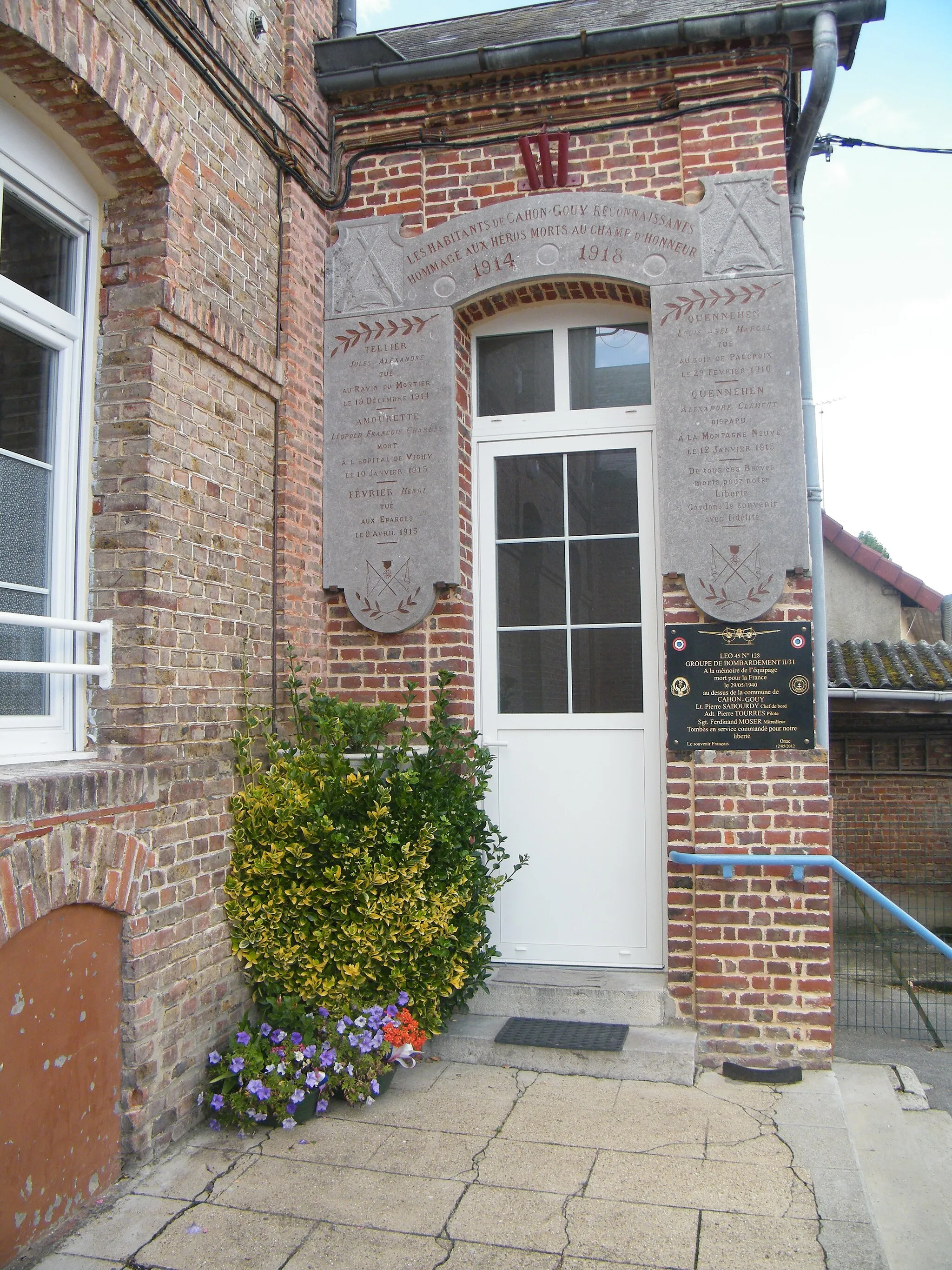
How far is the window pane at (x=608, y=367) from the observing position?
5238 millimetres

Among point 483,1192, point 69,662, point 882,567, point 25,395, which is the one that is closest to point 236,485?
point 25,395

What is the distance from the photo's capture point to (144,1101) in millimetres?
3520

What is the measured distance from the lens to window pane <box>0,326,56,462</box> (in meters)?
3.44

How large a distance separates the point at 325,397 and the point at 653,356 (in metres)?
1.72

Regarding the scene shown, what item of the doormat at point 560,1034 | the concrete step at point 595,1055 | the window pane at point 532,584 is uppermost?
the window pane at point 532,584

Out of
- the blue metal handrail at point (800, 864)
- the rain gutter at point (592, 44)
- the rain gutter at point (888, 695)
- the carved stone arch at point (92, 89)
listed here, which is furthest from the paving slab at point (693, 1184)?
the rain gutter at point (888, 695)

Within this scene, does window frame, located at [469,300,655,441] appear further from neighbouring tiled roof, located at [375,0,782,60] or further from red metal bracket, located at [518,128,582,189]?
neighbouring tiled roof, located at [375,0,782,60]

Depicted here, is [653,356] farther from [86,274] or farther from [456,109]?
[86,274]

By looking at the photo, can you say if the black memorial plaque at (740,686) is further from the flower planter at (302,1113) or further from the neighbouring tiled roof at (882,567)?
the neighbouring tiled roof at (882,567)

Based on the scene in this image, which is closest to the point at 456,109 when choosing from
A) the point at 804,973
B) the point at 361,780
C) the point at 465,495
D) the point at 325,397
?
the point at 325,397

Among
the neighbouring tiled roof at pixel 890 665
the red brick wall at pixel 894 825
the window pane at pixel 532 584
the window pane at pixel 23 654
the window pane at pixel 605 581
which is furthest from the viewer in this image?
the red brick wall at pixel 894 825

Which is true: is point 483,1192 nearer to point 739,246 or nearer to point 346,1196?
point 346,1196

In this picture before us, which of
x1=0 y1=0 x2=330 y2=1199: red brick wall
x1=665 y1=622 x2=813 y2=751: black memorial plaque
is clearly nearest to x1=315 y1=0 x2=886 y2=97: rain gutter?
x1=0 y1=0 x2=330 y2=1199: red brick wall

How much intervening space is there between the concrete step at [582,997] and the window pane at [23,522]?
2.80 meters
